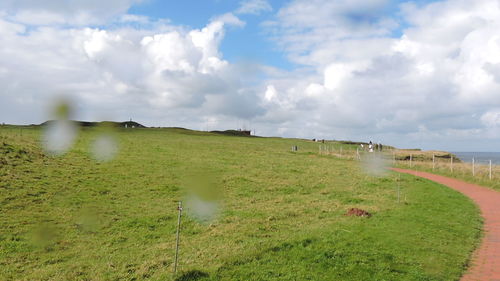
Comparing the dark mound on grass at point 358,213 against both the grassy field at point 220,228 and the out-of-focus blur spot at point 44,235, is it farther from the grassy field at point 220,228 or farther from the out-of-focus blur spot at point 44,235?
the out-of-focus blur spot at point 44,235

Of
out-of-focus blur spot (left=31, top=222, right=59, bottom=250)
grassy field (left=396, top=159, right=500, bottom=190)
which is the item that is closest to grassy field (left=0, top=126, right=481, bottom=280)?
out-of-focus blur spot (left=31, top=222, right=59, bottom=250)

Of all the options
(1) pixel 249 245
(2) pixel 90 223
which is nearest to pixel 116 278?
(1) pixel 249 245

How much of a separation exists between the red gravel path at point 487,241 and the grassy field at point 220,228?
386 mm

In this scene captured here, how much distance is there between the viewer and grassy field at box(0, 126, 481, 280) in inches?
403

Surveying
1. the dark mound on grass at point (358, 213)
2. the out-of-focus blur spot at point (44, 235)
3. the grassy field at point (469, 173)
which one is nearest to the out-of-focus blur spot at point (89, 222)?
the out-of-focus blur spot at point (44, 235)

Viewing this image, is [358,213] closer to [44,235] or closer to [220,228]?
[220,228]

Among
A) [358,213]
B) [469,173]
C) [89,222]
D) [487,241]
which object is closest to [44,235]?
[89,222]

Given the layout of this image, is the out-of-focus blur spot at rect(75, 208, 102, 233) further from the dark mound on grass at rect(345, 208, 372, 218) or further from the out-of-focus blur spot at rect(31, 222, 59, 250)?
the dark mound on grass at rect(345, 208, 372, 218)

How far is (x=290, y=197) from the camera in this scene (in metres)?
22.2

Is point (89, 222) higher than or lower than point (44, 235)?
higher

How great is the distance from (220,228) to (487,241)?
32.1ft

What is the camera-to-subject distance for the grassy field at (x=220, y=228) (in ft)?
33.6

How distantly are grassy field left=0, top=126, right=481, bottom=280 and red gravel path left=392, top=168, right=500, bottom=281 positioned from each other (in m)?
0.39

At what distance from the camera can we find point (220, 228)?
1477 centimetres
